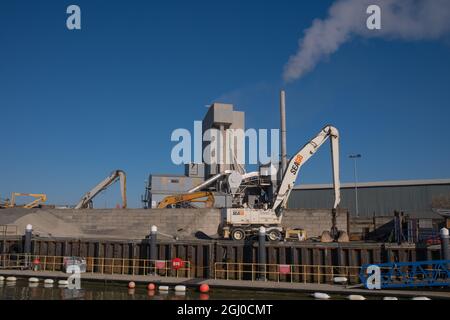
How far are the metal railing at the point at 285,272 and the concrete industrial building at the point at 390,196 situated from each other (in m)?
41.6

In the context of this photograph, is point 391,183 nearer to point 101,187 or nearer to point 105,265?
point 101,187

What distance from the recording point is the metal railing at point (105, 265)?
75.1 ft

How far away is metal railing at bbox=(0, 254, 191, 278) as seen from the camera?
75.1 feet

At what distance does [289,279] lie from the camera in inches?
834

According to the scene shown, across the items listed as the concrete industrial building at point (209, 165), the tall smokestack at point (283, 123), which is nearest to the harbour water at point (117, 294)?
the tall smokestack at point (283, 123)

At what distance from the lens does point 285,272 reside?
21188 mm

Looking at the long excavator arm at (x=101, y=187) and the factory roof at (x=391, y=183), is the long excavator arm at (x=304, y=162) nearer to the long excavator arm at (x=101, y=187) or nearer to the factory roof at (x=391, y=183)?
the long excavator arm at (x=101, y=187)

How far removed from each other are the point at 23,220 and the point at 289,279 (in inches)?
1139

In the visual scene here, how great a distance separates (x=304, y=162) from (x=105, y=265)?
1670 cm

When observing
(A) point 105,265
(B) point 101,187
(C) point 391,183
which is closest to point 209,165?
(B) point 101,187

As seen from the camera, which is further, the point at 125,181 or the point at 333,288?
the point at 125,181

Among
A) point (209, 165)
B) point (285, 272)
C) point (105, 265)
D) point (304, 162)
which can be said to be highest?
point (209, 165)
